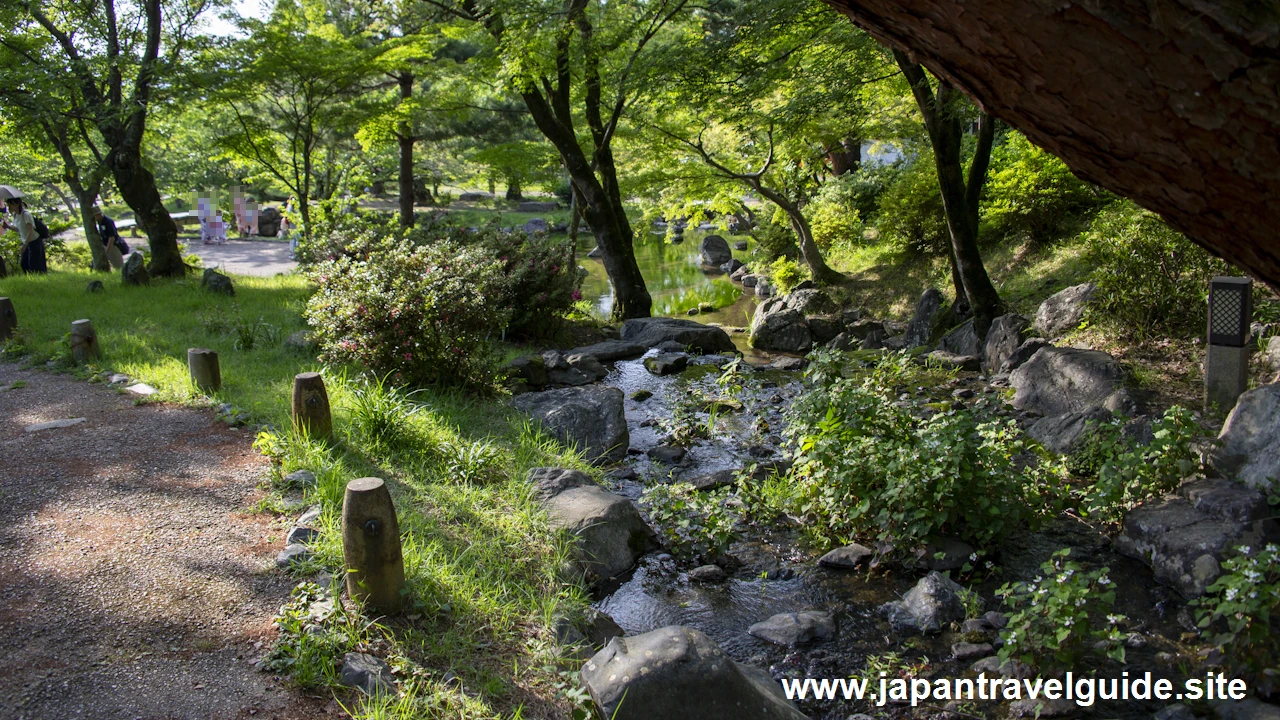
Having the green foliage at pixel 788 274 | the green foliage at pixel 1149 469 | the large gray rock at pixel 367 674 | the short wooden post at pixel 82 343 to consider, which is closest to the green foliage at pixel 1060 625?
the green foliage at pixel 1149 469

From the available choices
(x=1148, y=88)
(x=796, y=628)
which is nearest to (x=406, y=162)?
(x=796, y=628)

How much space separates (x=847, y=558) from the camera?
529cm

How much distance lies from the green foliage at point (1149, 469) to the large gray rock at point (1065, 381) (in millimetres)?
1805

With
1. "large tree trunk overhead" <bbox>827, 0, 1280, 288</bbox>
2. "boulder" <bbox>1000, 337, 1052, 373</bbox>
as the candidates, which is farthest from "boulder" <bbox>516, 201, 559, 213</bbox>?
"large tree trunk overhead" <bbox>827, 0, 1280, 288</bbox>

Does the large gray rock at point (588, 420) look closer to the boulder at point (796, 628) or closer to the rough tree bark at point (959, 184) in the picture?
the boulder at point (796, 628)

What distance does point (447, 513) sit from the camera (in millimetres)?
5270

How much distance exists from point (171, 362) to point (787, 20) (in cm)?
791

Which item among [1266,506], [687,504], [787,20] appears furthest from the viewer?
[787,20]

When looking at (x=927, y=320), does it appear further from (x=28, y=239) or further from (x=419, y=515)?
(x=28, y=239)

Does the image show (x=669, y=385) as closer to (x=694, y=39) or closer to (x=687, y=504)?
(x=687, y=504)

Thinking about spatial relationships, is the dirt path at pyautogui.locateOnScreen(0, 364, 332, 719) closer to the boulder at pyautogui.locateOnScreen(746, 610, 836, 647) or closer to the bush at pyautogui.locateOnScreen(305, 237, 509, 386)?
the bush at pyautogui.locateOnScreen(305, 237, 509, 386)

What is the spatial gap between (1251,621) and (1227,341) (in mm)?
3797

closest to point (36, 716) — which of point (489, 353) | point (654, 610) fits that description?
point (654, 610)

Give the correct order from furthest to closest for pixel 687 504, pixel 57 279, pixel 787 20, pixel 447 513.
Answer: pixel 57 279
pixel 787 20
pixel 687 504
pixel 447 513
